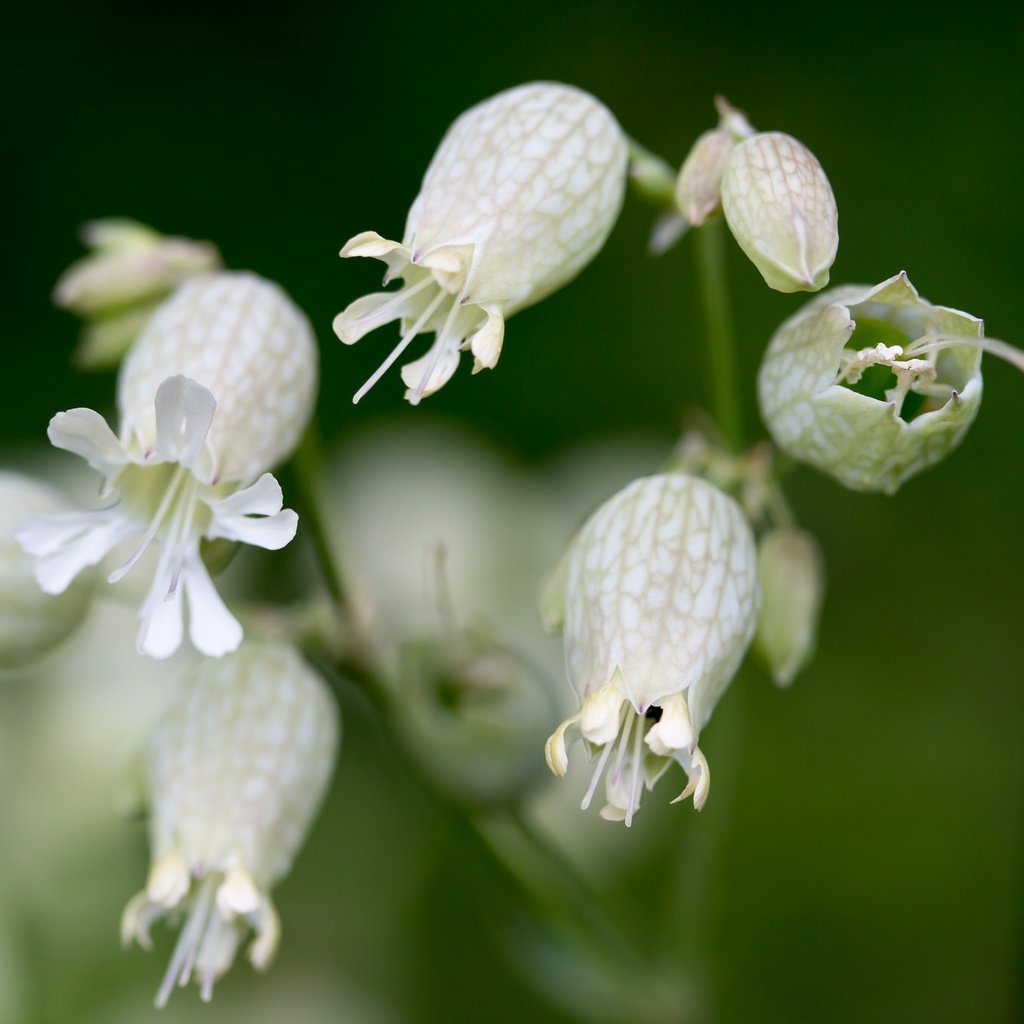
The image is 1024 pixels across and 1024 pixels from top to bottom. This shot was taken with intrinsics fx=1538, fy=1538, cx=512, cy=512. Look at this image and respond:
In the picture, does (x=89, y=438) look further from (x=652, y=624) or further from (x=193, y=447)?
(x=652, y=624)

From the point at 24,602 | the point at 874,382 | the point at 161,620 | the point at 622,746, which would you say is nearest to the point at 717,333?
the point at 874,382

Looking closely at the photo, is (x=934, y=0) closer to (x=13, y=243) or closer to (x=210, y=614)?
(x=13, y=243)

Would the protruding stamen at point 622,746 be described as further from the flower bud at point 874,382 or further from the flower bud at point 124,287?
the flower bud at point 124,287

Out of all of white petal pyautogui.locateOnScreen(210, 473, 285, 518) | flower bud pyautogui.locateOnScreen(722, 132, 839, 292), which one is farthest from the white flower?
flower bud pyautogui.locateOnScreen(722, 132, 839, 292)

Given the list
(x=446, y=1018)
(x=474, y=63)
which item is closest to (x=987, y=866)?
(x=446, y=1018)

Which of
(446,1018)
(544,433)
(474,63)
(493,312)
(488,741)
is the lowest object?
(446,1018)
